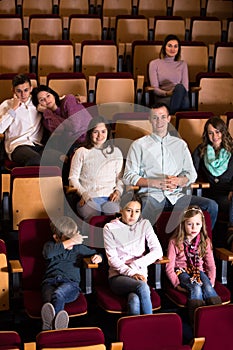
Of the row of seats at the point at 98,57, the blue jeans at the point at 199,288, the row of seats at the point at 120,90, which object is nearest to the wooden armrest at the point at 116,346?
the blue jeans at the point at 199,288

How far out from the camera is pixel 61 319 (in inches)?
41.5

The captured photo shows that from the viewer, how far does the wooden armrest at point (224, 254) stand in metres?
1.18

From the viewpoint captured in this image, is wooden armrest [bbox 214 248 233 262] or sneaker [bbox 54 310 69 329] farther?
wooden armrest [bbox 214 248 233 262]

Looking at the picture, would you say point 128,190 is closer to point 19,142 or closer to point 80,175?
point 80,175

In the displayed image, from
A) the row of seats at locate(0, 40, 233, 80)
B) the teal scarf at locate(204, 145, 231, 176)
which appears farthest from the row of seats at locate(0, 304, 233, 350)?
the row of seats at locate(0, 40, 233, 80)

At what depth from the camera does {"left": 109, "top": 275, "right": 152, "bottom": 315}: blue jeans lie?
1.09 m

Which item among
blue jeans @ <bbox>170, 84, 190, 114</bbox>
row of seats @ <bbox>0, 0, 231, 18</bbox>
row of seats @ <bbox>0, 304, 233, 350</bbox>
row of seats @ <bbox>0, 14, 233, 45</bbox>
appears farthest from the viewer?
row of seats @ <bbox>0, 0, 231, 18</bbox>

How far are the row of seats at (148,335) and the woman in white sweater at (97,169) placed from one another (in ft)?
1.20

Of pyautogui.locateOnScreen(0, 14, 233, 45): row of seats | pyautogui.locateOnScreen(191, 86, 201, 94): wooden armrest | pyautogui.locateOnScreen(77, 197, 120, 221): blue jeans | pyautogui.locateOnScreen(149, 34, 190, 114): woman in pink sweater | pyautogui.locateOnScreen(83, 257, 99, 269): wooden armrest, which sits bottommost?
pyautogui.locateOnScreen(83, 257, 99, 269): wooden armrest

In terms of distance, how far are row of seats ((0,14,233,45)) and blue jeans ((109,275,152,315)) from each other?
0.97 metres

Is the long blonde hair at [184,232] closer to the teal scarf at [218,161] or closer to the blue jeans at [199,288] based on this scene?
the blue jeans at [199,288]

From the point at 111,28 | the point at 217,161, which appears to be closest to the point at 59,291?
the point at 217,161

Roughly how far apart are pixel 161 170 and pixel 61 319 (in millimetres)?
394

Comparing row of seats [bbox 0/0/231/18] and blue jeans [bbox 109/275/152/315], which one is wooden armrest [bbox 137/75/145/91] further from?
blue jeans [bbox 109/275/152/315]
